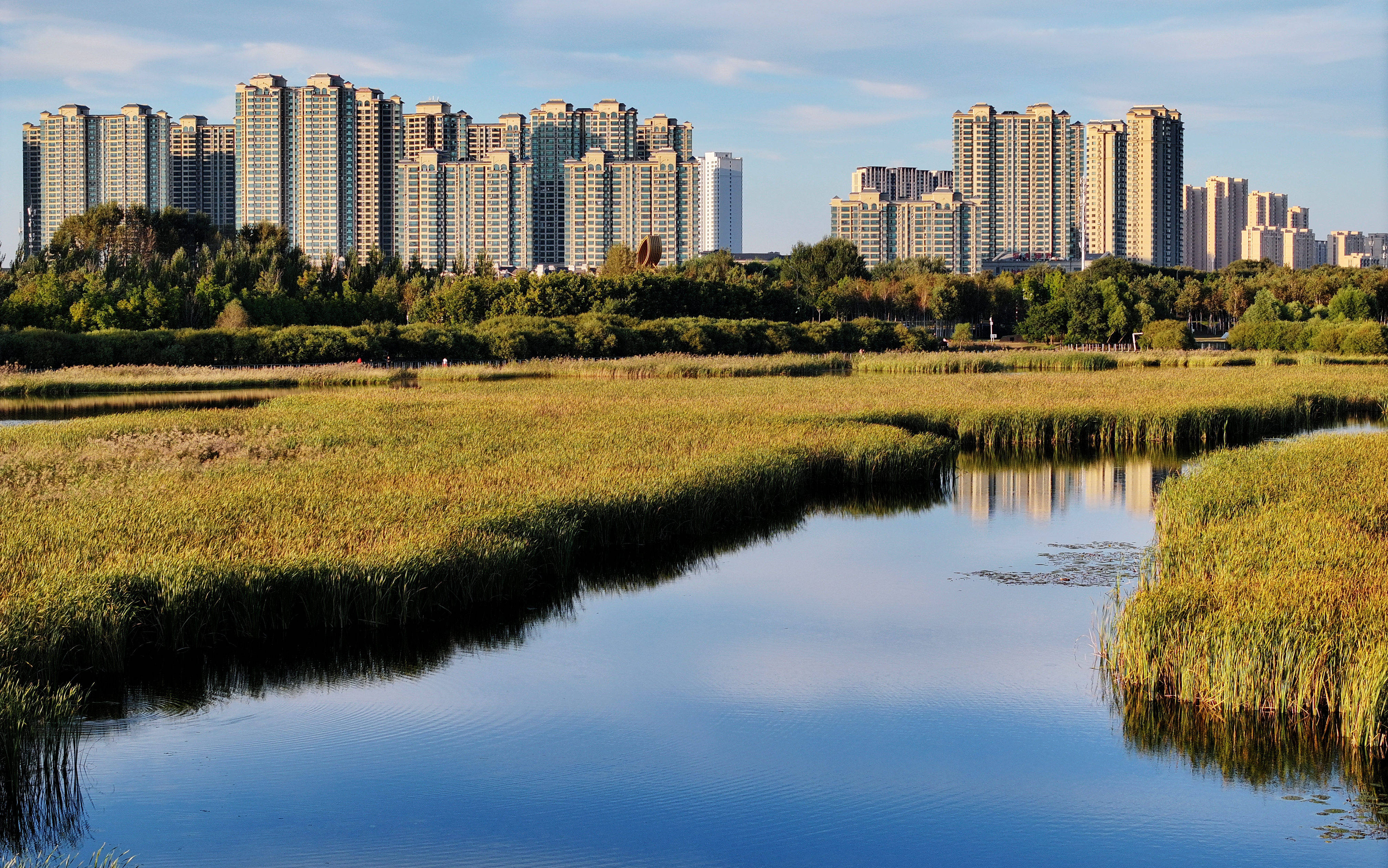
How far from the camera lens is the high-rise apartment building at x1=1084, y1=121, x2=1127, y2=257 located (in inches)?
6959

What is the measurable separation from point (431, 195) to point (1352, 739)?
161 m

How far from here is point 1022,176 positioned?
7234 inches

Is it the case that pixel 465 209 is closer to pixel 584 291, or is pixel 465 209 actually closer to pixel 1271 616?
pixel 584 291

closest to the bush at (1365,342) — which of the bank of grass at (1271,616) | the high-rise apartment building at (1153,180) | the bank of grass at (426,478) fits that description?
the bank of grass at (426,478)

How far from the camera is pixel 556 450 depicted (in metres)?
22.5

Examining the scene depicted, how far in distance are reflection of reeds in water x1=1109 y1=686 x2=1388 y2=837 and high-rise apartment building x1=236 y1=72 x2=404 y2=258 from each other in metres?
153

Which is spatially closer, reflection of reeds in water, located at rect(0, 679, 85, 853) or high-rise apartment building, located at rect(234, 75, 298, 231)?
reflection of reeds in water, located at rect(0, 679, 85, 853)

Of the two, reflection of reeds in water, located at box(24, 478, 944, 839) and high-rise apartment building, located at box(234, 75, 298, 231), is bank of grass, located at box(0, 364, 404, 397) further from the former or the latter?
high-rise apartment building, located at box(234, 75, 298, 231)

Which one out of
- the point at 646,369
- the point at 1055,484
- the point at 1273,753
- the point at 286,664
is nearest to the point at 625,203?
the point at 646,369

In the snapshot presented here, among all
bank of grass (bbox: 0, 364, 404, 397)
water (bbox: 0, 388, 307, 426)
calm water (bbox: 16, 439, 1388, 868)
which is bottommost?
calm water (bbox: 16, 439, 1388, 868)

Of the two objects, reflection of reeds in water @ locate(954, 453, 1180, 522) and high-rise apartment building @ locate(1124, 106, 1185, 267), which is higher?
high-rise apartment building @ locate(1124, 106, 1185, 267)

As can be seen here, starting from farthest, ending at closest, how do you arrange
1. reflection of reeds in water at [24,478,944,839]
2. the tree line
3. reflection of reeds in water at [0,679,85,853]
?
the tree line < reflection of reeds in water at [24,478,944,839] < reflection of reeds in water at [0,679,85,853]

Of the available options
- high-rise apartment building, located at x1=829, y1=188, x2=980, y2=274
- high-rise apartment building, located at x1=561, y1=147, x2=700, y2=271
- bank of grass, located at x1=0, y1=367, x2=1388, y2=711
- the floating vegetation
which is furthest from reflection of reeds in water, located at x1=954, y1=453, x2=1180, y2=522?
high-rise apartment building, located at x1=829, y1=188, x2=980, y2=274

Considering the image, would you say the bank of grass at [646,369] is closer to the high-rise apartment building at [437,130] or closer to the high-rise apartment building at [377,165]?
the high-rise apartment building at [377,165]
